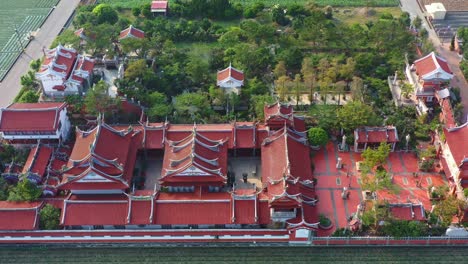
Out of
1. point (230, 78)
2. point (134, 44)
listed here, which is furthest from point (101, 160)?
point (134, 44)

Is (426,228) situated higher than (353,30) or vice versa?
(353,30)

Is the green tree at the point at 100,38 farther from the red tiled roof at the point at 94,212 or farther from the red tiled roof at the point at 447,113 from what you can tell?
the red tiled roof at the point at 447,113

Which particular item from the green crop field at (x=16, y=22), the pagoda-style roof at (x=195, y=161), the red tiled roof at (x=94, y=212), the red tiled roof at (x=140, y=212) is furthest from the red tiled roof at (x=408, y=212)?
the green crop field at (x=16, y=22)

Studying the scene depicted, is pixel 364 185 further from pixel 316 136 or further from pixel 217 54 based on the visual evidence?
pixel 217 54

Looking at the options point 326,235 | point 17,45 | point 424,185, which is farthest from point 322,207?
point 17,45

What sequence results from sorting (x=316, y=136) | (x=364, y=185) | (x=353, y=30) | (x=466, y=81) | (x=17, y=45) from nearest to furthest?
(x=364, y=185) → (x=316, y=136) → (x=466, y=81) → (x=353, y=30) → (x=17, y=45)

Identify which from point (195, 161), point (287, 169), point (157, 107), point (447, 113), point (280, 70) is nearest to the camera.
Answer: point (287, 169)

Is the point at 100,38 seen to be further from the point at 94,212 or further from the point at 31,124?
the point at 94,212
